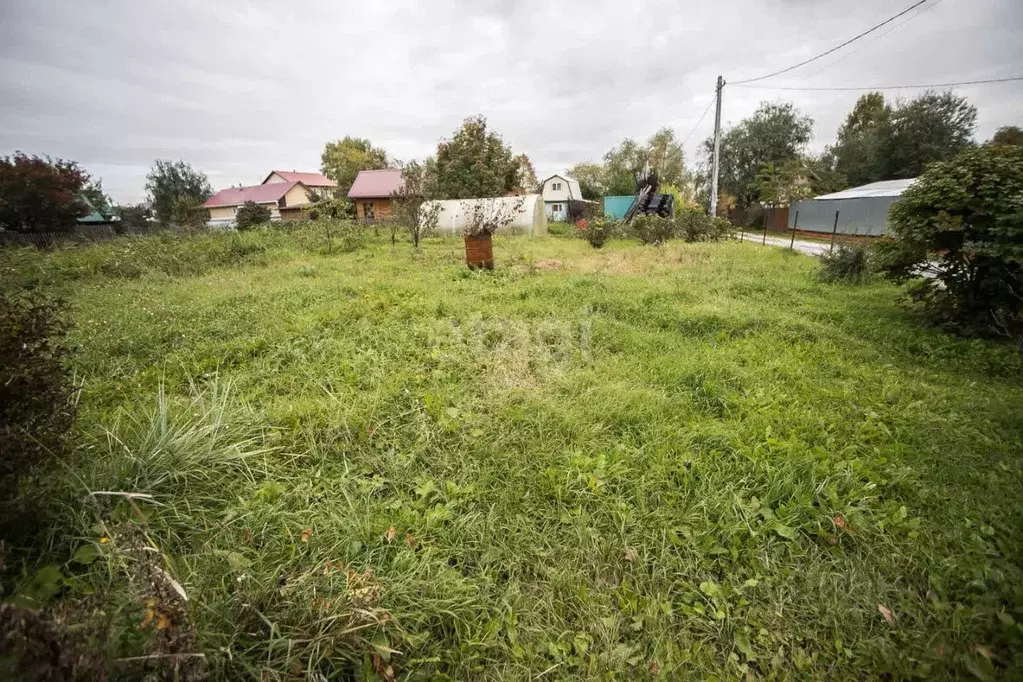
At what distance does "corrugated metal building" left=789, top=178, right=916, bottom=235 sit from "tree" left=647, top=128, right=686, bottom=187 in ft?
58.4

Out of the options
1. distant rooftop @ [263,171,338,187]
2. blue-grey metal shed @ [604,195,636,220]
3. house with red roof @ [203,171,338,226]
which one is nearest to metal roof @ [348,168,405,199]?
house with red roof @ [203,171,338,226]

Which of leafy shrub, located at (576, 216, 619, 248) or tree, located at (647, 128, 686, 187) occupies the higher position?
tree, located at (647, 128, 686, 187)

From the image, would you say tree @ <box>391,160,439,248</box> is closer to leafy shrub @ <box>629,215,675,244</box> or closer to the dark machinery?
leafy shrub @ <box>629,215,675,244</box>

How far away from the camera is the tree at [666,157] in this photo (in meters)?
37.7

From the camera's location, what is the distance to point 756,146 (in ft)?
89.7

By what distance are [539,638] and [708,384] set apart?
256 centimetres

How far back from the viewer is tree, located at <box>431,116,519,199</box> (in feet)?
70.4

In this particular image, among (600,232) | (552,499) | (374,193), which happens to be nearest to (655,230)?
(600,232)

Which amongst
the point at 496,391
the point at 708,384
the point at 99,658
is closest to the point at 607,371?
the point at 708,384

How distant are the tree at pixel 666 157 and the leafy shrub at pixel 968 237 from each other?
34977 millimetres

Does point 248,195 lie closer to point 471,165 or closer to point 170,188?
point 170,188

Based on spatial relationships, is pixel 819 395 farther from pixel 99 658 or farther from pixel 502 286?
pixel 502 286

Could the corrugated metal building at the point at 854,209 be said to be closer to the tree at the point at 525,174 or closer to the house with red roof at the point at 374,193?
the tree at the point at 525,174

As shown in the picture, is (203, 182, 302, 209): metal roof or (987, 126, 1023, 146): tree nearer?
(987, 126, 1023, 146): tree
